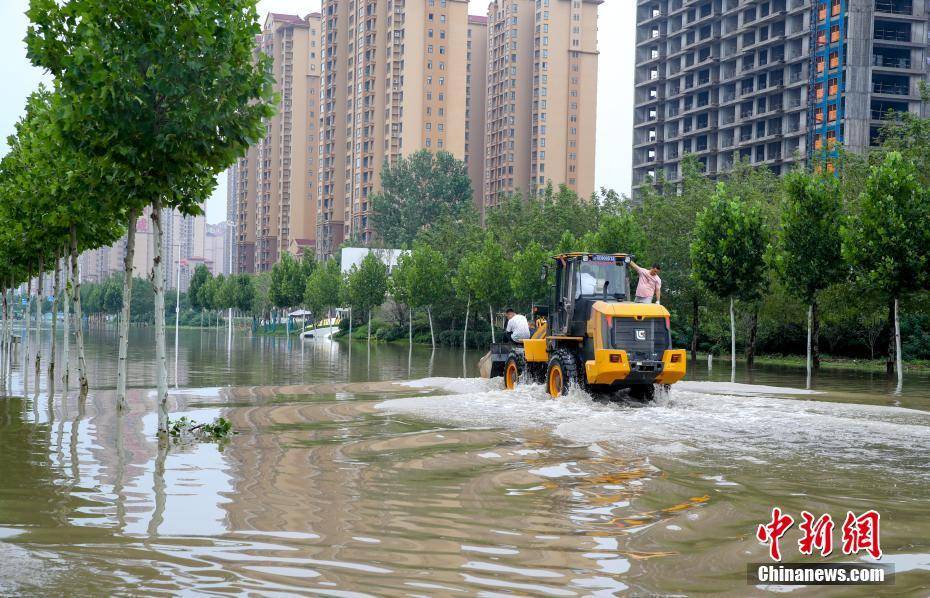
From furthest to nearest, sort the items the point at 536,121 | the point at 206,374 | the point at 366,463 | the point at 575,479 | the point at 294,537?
the point at 536,121
the point at 206,374
the point at 366,463
the point at 575,479
the point at 294,537

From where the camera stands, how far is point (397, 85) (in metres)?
136

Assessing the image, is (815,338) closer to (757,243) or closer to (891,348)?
(891,348)

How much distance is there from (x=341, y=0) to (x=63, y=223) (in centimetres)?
13666

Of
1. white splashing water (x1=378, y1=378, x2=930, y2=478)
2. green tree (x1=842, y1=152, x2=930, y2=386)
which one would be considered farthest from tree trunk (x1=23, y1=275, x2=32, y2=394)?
green tree (x1=842, y1=152, x2=930, y2=386)

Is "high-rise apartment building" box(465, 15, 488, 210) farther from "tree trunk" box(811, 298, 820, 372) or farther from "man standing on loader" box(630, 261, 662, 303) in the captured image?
"man standing on loader" box(630, 261, 662, 303)

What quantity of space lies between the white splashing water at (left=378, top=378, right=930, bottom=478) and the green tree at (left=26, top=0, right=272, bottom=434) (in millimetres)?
6577

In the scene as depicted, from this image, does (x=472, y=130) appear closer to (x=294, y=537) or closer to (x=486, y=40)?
(x=486, y=40)

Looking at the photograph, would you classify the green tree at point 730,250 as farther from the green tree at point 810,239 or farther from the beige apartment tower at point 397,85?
the beige apartment tower at point 397,85

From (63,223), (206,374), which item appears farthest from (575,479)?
(206,374)

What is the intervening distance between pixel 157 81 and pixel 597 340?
10.4 metres

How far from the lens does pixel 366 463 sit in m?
12.0

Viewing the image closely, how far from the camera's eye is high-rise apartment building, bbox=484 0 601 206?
163m

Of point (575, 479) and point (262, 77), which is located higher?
point (262, 77)

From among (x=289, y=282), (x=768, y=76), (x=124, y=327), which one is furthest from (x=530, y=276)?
(x=768, y=76)
